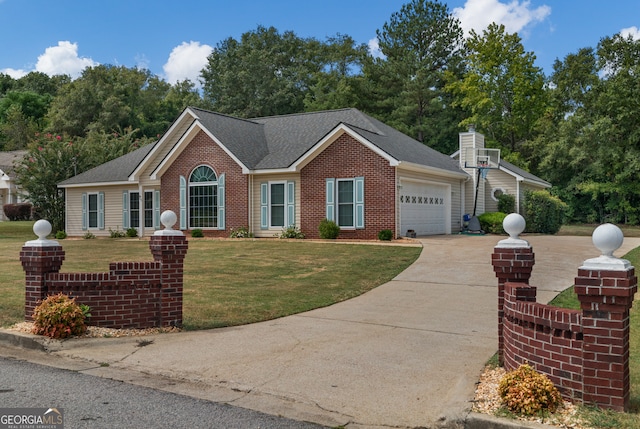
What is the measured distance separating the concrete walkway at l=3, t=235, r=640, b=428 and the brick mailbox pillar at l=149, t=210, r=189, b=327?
1.29ft

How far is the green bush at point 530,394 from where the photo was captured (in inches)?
173

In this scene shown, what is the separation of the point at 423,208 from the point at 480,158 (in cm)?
569

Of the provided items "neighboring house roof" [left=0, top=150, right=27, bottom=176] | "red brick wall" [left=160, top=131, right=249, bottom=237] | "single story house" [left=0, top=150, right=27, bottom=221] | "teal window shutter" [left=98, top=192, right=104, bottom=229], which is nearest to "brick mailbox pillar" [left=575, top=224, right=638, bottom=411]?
"red brick wall" [left=160, top=131, right=249, bottom=237]

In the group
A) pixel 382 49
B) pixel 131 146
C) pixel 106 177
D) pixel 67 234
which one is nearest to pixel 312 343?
pixel 106 177

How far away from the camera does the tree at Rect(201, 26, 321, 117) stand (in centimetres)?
4928

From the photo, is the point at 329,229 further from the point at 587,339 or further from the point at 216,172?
the point at 587,339

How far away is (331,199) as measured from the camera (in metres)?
20.5

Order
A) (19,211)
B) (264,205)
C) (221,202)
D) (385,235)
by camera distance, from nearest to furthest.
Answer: (385,235) < (264,205) < (221,202) < (19,211)

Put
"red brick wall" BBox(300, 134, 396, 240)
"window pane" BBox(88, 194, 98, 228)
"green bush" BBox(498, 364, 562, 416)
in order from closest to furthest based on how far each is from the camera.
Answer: "green bush" BBox(498, 364, 562, 416), "red brick wall" BBox(300, 134, 396, 240), "window pane" BBox(88, 194, 98, 228)

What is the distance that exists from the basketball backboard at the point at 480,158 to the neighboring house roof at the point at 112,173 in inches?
616

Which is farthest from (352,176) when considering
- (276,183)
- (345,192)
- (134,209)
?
(134,209)

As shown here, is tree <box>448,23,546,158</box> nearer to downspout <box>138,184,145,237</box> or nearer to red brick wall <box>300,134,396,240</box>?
red brick wall <box>300,134,396,240</box>

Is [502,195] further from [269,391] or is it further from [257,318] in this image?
[269,391]

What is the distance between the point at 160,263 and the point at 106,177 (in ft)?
68.0
